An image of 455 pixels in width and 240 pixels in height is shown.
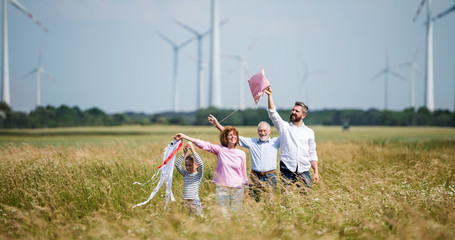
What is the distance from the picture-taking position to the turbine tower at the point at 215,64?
226 feet

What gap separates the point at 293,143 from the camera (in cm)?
680

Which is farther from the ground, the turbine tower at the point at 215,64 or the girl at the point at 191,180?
the turbine tower at the point at 215,64

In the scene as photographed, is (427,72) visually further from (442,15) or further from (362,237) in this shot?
(362,237)

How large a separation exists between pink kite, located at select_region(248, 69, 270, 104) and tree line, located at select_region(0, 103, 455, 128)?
148 feet

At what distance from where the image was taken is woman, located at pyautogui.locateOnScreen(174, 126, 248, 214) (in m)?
6.08

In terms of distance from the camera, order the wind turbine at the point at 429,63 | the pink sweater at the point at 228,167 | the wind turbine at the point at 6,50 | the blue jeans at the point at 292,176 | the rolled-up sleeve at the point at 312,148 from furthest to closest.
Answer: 1. the wind turbine at the point at 429,63
2. the wind turbine at the point at 6,50
3. the rolled-up sleeve at the point at 312,148
4. the blue jeans at the point at 292,176
5. the pink sweater at the point at 228,167

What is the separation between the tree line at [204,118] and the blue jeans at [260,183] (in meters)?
45.2

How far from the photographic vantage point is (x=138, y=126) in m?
75.9

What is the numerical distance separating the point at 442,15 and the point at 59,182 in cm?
7214

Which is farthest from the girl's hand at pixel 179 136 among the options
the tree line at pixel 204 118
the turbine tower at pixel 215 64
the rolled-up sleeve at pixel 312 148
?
the turbine tower at pixel 215 64

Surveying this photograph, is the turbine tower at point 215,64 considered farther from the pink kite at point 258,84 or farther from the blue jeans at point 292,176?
the blue jeans at point 292,176

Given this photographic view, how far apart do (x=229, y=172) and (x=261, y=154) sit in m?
0.72

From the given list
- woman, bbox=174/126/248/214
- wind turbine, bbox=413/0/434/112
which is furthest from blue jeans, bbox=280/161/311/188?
wind turbine, bbox=413/0/434/112

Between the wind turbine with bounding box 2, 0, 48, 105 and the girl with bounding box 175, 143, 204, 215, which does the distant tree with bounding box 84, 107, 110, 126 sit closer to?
the wind turbine with bounding box 2, 0, 48, 105
